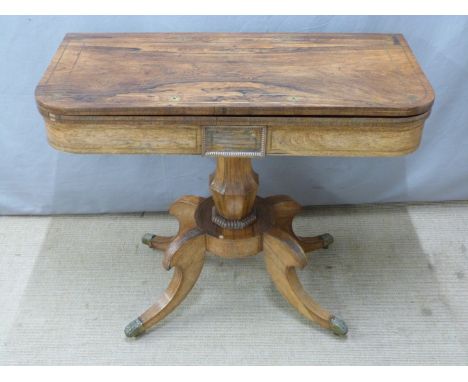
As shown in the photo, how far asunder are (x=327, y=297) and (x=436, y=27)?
2.83 ft

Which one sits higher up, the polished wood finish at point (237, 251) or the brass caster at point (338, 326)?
the polished wood finish at point (237, 251)

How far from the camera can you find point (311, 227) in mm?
1886

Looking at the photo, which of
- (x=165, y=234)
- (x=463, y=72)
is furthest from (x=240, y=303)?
(x=463, y=72)

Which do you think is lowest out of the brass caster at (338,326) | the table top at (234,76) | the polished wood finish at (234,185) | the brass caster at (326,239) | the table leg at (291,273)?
the brass caster at (326,239)

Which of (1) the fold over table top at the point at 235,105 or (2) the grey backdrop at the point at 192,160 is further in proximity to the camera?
(2) the grey backdrop at the point at 192,160

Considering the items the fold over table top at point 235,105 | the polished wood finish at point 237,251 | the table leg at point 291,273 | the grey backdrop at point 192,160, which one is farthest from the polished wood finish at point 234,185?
the grey backdrop at point 192,160

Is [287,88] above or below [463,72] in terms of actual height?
above

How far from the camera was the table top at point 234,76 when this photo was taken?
1071mm

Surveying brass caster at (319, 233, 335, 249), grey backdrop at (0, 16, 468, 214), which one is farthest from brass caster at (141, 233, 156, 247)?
brass caster at (319, 233, 335, 249)

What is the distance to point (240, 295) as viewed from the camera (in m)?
1.62

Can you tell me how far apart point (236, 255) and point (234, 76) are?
1.73 feet

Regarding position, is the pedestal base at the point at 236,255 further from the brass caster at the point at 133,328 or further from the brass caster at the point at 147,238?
the brass caster at the point at 147,238

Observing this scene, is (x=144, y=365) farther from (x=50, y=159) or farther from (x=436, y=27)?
(x=436, y=27)

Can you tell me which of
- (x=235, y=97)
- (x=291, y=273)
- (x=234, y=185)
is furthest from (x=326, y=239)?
(x=235, y=97)
